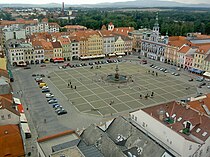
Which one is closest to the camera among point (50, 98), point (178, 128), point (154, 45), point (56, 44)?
point (178, 128)

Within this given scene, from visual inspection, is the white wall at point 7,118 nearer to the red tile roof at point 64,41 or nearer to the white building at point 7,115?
the white building at point 7,115

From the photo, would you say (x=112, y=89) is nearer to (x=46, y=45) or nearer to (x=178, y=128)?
(x=178, y=128)

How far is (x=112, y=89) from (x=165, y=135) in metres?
38.9

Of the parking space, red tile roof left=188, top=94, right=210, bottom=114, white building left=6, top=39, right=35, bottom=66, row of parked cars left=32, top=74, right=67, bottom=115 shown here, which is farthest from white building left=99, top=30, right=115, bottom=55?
red tile roof left=188, top=94, right=210, bottom=114

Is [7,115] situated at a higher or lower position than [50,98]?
higher

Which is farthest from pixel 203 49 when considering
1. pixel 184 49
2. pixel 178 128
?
pixel 178 128

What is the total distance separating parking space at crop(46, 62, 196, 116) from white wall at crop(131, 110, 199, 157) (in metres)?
16.6

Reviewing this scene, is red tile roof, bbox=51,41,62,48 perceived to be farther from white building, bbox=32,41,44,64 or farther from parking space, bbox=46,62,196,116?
parking space, bbox=46,62,196,116

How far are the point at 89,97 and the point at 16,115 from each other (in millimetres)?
29051

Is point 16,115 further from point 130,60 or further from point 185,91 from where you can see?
point 130,60

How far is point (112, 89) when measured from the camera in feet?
260

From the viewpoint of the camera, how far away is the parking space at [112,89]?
220 ft

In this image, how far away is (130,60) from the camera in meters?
119

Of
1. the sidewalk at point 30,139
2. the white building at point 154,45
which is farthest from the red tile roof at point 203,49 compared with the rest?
the sidewalk at point 30,139
